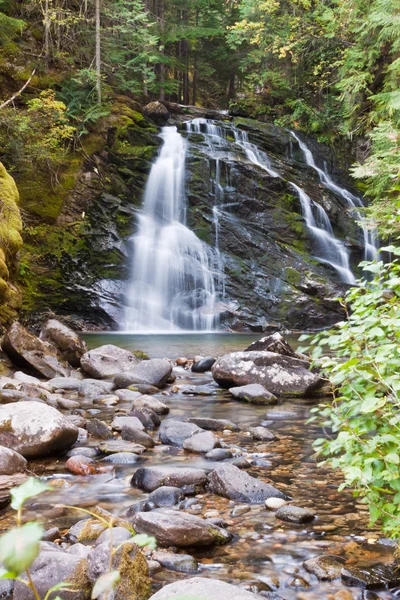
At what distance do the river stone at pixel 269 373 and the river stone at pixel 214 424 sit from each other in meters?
1.97

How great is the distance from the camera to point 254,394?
288 inches

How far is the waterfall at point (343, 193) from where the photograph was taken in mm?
19547

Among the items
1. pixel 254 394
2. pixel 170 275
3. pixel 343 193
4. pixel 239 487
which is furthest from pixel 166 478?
pixel 343 193

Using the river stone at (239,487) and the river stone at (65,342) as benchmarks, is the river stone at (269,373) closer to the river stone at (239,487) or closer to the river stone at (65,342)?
the river stone at (65,342)

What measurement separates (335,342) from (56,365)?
708 cm

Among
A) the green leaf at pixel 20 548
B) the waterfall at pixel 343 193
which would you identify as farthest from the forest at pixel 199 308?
the waterfall at pixel 343 193

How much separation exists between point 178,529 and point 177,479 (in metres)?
0.95

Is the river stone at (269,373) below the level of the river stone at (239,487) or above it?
above

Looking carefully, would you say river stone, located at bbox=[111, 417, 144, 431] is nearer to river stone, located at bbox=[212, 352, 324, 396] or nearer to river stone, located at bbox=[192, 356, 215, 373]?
river stone, located at bbox=[212, 352, 324, 396]

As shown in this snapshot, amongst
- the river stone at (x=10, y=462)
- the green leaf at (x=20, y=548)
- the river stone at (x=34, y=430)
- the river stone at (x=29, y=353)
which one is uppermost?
the green leaf at (x=20, y=548)

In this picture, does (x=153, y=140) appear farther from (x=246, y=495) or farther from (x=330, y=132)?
(x=246, y=495)

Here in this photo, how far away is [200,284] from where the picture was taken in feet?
56.7

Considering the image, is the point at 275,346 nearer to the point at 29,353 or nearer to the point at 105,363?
the point at 105,363

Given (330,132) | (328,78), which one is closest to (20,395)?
(330,132)
